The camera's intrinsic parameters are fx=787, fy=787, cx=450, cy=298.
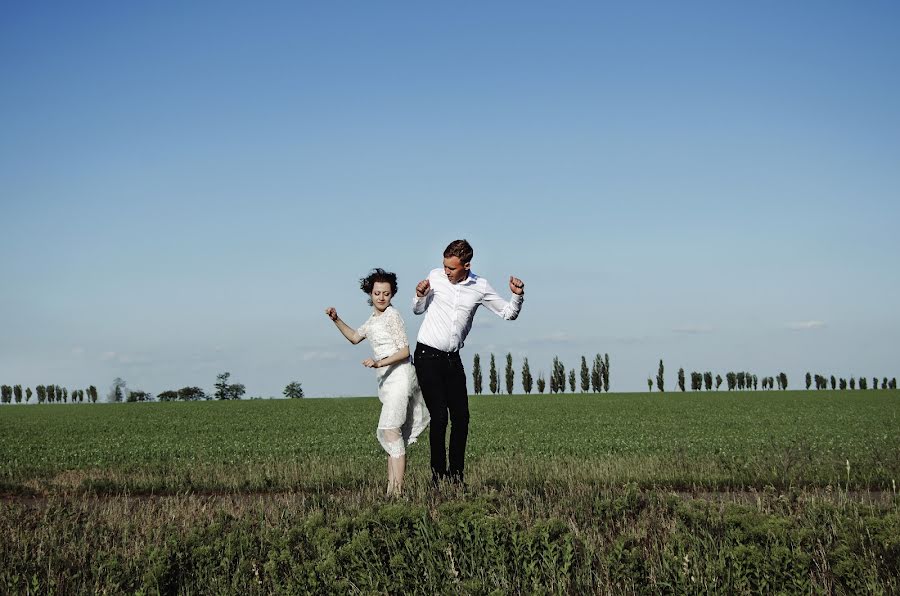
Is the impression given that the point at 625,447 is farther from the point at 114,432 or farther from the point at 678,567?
the point at 114,432

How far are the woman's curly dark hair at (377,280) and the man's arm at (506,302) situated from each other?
1.22 m

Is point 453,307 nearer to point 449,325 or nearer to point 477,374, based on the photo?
point 449,325

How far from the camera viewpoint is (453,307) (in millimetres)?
9469

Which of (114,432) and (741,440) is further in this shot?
(114,432)

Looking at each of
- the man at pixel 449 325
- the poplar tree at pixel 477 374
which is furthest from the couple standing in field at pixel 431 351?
the poplar tree at pixel 477 374

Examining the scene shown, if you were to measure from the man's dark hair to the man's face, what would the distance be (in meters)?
0.04

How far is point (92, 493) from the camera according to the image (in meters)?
13.5

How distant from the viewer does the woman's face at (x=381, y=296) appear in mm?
9945

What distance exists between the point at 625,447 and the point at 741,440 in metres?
6.06

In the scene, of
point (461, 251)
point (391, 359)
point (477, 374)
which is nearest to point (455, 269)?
point (461, 251)

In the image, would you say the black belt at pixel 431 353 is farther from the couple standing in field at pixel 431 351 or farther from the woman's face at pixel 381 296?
the woman's face at pixel 381 296

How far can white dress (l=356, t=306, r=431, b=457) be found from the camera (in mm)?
9727

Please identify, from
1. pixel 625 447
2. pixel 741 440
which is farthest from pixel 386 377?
pixel 741 440

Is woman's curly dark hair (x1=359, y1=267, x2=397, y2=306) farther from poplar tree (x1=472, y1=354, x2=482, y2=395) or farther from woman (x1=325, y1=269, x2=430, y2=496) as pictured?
poplar tree (x1=472, y1=354, x2=482, y2=395)
